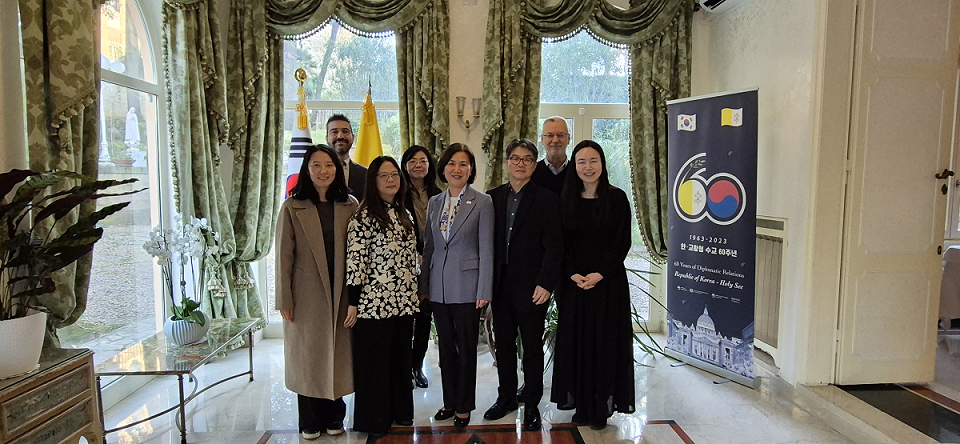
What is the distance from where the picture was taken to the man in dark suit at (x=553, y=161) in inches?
112

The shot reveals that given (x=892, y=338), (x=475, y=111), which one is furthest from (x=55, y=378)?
(x=892, y=338)

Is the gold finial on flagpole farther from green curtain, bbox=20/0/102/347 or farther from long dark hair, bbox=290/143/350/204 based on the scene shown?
long dark hair, bbox=290/143/350/204

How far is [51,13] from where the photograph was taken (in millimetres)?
2299

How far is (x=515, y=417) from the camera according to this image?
9.27 ft

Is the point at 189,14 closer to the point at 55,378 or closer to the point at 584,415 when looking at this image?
the point at 55,378

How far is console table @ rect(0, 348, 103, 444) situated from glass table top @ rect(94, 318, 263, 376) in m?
0.40

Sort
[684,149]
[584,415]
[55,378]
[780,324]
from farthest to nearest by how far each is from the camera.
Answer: [684,149], [780,324], [584,415], [55,378]

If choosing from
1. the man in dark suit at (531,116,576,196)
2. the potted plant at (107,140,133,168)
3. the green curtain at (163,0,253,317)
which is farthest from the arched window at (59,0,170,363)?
the man in dark suit at (531,116,576,196)

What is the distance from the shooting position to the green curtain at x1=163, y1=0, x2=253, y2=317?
3514mm

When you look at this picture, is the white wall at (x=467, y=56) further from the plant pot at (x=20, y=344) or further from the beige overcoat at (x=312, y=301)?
the plant pot at (x=20, y=344)

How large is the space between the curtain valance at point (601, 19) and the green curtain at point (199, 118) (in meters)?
2.33

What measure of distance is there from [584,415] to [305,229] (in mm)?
1709

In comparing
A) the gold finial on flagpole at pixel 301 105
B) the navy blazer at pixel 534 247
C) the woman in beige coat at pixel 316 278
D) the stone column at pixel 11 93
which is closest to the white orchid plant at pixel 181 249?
the stone column at pixel 11 93

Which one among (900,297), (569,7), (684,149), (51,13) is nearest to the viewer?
(51,13)
